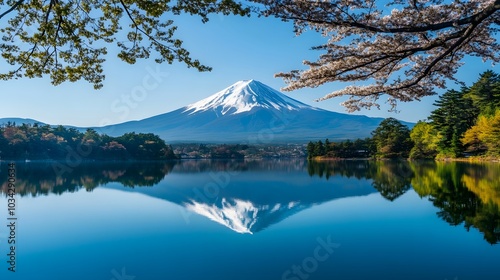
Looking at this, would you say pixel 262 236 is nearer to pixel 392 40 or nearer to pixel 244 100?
pixel 392 40

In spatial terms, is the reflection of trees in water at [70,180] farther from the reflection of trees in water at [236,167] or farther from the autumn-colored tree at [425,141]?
the autumn-colored tree at [425,141]

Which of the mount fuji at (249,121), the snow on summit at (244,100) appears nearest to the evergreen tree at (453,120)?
the mount fuji at (249,121)

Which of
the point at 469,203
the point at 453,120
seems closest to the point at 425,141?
the point at 453,120

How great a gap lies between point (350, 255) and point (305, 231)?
1310 mm

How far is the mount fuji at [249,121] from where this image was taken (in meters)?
74.6

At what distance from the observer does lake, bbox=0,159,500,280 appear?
3.50 metres

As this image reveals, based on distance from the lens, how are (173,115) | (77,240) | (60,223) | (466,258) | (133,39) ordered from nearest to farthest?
(133,39) < (466,258) < (77,240) < (60,223) < (173,115)

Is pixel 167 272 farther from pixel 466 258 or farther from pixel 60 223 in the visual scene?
pixel 60 223

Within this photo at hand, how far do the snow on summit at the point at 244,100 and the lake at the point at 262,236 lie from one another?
74.7 metres

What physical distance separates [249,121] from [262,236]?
78.3m

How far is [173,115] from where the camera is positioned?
94.7 m

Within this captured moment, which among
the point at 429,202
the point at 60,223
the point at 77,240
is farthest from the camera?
the point at 429,202

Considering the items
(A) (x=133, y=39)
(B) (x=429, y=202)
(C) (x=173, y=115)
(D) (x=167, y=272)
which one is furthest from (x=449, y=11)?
(C) (x=173, y=115)

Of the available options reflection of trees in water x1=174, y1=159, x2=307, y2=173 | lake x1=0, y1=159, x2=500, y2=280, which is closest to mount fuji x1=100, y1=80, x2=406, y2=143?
reflection of trees in water x1=174, y1=159, x2=307, y2=173
